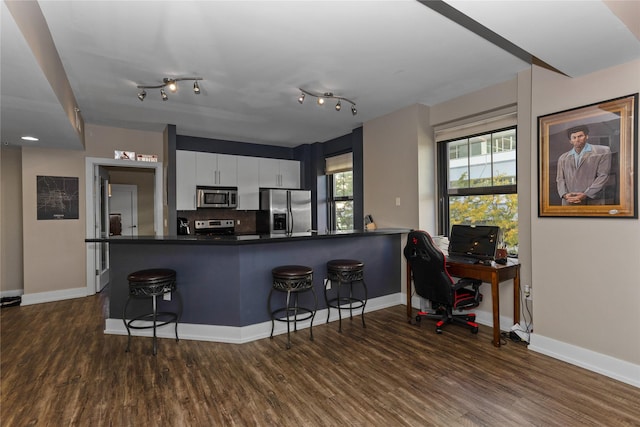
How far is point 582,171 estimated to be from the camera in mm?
2594

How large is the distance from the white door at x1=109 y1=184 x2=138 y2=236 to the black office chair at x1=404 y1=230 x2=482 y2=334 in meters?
6.91

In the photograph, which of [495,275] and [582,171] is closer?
[582,171]

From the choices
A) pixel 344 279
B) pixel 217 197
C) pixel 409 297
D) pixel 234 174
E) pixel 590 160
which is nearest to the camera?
pixel 590 160

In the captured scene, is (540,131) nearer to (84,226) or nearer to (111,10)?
(111,10)

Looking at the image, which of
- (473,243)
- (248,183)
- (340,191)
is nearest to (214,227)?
(248,183)

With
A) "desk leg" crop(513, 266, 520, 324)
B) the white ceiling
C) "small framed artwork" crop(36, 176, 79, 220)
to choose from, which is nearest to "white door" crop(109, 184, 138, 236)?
"small framed artwork" crop(36, 176, 79, 220)

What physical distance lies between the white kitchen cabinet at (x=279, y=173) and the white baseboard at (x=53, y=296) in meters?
3.29

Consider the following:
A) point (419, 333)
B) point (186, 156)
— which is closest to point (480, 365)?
point (419, 333)

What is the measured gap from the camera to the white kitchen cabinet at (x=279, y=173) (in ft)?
19.9

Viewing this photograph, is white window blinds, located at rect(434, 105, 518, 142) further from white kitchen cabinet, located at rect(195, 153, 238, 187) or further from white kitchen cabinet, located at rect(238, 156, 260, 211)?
white kitchen cabinet, located at rect(195, 153, 238, 187)

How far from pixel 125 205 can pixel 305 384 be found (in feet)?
23.3

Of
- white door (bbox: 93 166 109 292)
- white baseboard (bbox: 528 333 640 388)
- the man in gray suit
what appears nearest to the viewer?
white baseboard (bbox: 528 333 640 388)

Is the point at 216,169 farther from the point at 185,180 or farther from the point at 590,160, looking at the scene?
the point at 590,160

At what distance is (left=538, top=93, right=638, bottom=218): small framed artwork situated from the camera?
2.36m
